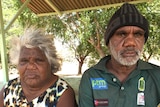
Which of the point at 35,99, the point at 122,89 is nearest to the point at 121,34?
the point at 122,89

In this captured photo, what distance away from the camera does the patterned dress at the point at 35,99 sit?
2.06 metres

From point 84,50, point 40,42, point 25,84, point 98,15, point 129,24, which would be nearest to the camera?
point 129,24

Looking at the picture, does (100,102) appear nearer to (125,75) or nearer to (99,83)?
(99,83)

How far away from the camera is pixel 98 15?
450 inches


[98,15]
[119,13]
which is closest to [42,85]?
[119,13]

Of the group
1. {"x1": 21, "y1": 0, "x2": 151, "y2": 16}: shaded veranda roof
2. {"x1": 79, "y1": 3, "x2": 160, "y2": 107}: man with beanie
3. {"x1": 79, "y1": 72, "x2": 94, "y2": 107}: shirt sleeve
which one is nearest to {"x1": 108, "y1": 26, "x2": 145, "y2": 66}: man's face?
{"x1": 79, "y1": 3, "x2": 160, "y2": 107}: man with beanie

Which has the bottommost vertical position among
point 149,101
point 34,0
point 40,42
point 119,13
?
point 149,101

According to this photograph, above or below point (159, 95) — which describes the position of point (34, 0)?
above

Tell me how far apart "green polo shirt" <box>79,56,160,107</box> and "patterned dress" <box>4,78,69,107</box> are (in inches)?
7.2

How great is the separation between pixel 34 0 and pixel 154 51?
8.74 meters

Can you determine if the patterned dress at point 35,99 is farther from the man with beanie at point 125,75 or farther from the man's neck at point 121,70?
the man's neck at point 121,70

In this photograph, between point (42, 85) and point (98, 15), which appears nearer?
point (42, 85)

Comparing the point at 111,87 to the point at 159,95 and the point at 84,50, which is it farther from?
the point at 84,50

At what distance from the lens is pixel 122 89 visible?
75.5 inches
